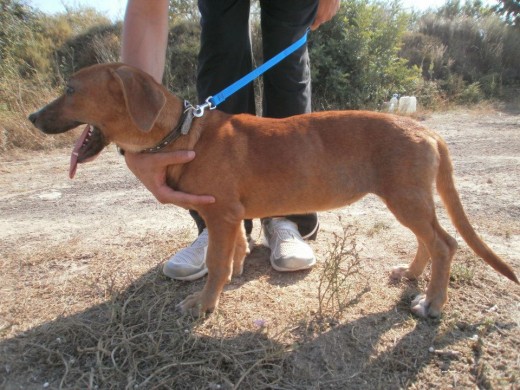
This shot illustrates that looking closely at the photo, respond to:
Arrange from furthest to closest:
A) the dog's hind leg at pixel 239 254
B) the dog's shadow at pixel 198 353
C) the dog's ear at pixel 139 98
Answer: the dog's hind leg at pixel 239 254 < the dog's ear at pixel 139 98 < the dog's shadow at pixel 198 353

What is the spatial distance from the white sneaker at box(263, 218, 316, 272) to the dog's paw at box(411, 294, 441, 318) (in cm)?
81

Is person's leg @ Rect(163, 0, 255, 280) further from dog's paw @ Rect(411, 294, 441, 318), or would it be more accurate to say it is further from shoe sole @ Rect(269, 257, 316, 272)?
dog's paw @ Rect(411, 294, 441, 318)

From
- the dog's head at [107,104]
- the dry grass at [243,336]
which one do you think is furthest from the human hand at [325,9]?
the dry grass at [243,336]

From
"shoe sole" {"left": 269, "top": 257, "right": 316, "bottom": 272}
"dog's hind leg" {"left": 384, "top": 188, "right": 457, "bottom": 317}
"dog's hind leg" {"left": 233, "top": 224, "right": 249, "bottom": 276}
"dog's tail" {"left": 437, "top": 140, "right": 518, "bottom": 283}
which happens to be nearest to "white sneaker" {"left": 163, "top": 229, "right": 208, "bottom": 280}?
"dog's hind leg" {"left": 233, "top": 224, "right": 249, "bottom": 276}

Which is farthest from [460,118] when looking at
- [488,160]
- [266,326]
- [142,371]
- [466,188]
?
[142,371]

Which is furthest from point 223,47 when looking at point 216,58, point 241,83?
point 241,83

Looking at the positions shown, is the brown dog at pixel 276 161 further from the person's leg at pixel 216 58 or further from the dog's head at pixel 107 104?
the person's leg at pixel 216 58

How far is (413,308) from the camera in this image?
2670 millimetres

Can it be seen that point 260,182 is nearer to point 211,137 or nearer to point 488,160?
point 211,137

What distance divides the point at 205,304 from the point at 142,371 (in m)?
0.63

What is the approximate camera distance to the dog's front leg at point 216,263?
267cm

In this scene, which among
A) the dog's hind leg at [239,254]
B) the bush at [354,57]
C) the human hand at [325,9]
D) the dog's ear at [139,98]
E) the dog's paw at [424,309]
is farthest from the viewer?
the bush at [354,57]

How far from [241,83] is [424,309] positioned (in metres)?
1.90

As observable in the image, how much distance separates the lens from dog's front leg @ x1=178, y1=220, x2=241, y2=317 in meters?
2.67
